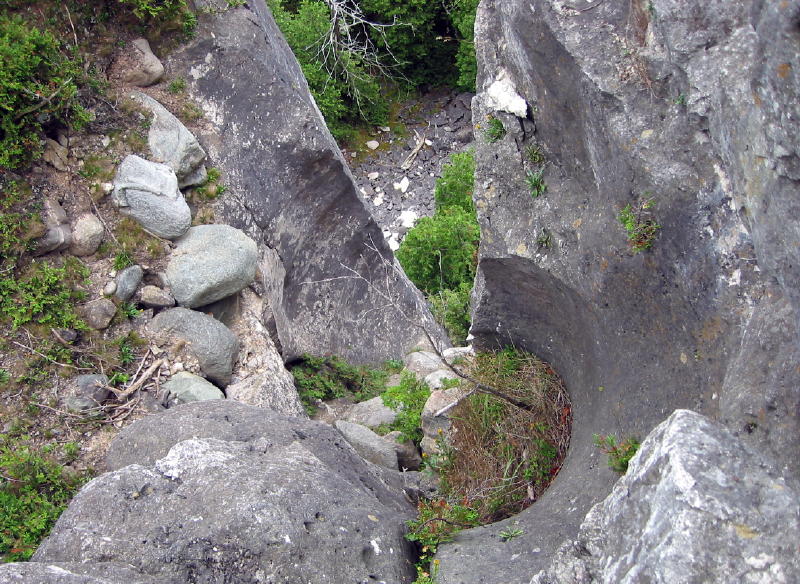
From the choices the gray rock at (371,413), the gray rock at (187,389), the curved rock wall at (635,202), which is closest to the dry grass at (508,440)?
the curved rock wall at (635,202)

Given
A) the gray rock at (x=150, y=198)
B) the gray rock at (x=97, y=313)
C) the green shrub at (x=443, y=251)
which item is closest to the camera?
the gray rock at (x=97, y=313)

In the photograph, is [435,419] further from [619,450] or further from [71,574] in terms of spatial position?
[71,574]

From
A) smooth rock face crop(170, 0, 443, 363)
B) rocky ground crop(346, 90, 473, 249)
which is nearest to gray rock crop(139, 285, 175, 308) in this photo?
smooth rock face crop(170, 0, 443, 363)

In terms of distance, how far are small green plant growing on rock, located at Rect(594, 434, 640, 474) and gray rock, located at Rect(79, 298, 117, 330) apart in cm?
430

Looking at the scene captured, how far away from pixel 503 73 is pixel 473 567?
3.16m

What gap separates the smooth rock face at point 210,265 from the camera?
6594mm

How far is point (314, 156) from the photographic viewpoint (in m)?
8.32

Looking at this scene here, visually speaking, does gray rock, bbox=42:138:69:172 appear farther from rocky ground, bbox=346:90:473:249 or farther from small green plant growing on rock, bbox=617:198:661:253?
rocky ground, bbox=346:90:473:249

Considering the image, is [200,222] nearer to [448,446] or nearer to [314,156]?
[314,156]

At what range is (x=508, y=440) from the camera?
17.1ft

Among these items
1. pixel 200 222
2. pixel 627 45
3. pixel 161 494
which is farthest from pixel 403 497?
pixel 200 222

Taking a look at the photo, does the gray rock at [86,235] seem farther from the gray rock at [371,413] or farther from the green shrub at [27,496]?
the gray rock at [371,413]

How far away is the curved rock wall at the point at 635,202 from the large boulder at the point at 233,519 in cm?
54

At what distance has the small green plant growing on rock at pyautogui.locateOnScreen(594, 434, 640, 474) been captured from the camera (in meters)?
3.62
